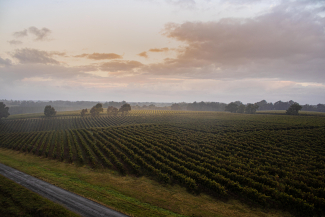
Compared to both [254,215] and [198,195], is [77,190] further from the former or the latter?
[254,215]

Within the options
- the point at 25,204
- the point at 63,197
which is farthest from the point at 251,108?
the point at 25,204

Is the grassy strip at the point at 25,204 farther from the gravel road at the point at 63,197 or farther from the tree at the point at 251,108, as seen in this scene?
the tree at the point at 251,108

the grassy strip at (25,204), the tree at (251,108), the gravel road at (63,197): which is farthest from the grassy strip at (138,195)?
the tree at (251,108)

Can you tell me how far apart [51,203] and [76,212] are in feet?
11.2

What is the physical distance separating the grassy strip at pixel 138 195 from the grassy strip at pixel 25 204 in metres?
2.92

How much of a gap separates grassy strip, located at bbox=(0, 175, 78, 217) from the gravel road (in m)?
0.73

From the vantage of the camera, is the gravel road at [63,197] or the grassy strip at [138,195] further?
the grassy strip at [138,195]

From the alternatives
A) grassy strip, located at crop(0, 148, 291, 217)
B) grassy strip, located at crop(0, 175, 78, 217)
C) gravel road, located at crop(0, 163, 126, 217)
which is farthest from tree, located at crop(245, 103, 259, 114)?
grassy strip, located at crop(0, 175, 78, 217)

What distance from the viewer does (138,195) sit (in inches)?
701

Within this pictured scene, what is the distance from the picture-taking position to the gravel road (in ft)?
46.2

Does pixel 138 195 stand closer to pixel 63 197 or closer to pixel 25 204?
pixel 63 197

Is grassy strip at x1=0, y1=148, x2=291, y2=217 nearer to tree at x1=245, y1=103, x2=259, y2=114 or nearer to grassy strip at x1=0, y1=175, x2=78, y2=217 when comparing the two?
grassy strip at x1=0, y1=175, x2=78, y2=217

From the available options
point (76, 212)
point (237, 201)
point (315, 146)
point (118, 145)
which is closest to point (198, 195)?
point (237, 201)

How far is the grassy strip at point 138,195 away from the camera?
1484cm
